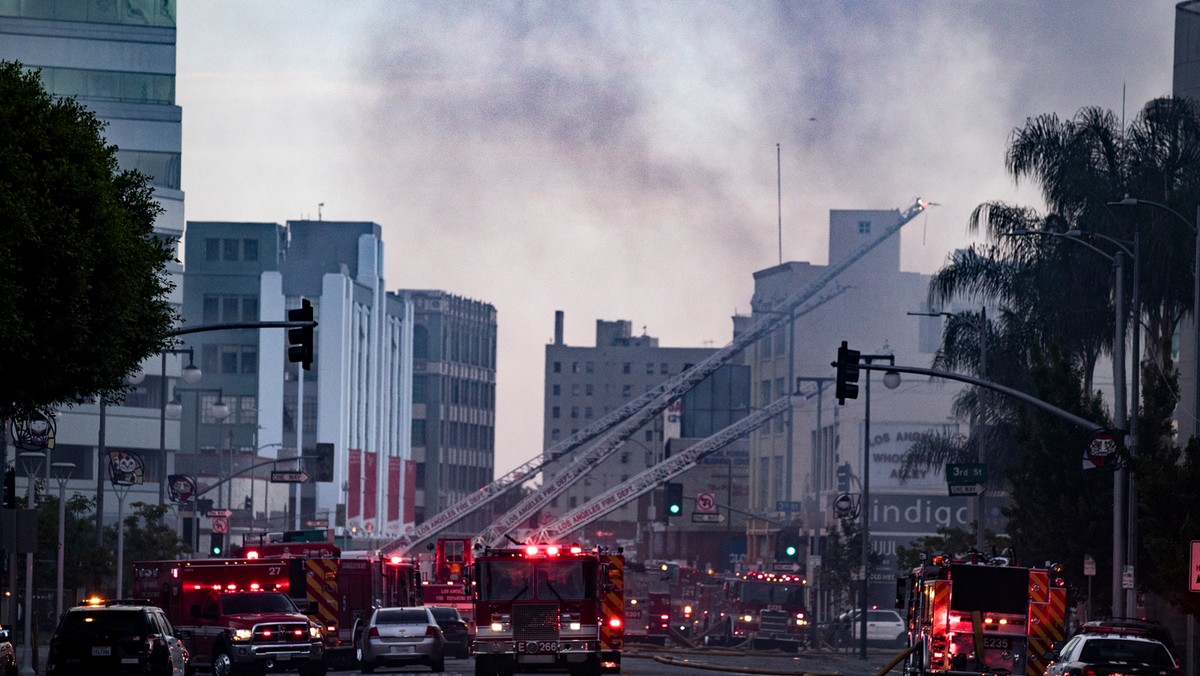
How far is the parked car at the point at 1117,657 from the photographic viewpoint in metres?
30.1

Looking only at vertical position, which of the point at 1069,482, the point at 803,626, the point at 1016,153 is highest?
the point at 1016,153

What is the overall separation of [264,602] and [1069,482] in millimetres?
22320

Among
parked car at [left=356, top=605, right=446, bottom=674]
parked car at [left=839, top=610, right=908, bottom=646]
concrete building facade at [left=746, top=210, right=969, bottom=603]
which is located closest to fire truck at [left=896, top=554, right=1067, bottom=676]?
parked car at [left=356, top=605, right=446, bottom=674]

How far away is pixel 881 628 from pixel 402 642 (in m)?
42.3

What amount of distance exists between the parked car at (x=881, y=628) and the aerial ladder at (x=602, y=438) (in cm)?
1858

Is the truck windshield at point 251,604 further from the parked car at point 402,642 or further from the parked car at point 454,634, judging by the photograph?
the parked car at point 454,634

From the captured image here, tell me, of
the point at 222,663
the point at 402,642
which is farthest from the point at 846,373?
the point at 222,663

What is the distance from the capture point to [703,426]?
177625 mm

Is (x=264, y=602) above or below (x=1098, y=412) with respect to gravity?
below

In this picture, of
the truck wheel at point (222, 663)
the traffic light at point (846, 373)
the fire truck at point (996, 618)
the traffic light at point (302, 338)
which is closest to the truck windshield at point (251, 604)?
the truck wheel at point (222, 663)

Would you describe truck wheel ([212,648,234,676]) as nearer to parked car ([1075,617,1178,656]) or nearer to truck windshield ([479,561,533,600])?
truck windshield ([479,561,533,600])

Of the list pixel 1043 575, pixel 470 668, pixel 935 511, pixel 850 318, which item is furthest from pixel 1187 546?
pixel 850 318

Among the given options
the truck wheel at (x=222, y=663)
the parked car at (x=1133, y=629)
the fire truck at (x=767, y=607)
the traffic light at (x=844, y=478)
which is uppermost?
the traffic light at (x=844, y=478)

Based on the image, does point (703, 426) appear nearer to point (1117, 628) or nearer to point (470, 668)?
point (470, 668)
